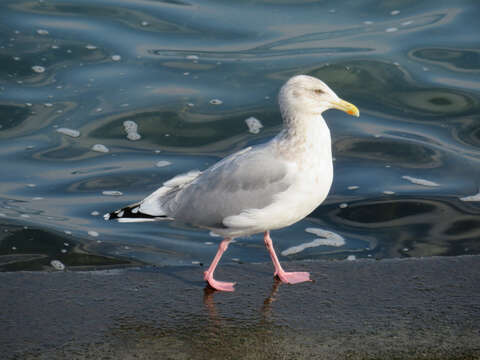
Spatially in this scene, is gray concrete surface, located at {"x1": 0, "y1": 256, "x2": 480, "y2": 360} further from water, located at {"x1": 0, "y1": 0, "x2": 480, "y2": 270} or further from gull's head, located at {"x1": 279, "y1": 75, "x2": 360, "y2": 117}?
water, located at {"x1": 0, "y1": 0, "x2": 480, "y2": 270}

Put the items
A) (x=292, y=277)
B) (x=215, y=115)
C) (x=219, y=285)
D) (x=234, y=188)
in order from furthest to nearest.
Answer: (x=215, y=115) → (x=234, y=188) → (x=292, y=277) → (x=219, y=285)

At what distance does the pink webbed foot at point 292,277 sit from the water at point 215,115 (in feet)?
5.90

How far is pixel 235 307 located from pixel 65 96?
6402 mm

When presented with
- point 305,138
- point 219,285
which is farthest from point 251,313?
point 305,138

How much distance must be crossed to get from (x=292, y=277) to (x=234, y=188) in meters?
0.67

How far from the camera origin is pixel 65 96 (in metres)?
10.2

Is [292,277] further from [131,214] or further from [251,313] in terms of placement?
[131,214]

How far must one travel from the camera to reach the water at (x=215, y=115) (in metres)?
7.10

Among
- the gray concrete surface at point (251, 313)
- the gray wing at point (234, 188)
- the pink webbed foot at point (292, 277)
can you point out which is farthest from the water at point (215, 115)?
the gray concrete surface at point (251, 313)

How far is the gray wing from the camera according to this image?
4.82 m

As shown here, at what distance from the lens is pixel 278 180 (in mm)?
4785

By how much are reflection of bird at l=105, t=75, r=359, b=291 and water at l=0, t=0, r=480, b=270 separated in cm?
172

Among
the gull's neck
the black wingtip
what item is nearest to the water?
the black wingtip

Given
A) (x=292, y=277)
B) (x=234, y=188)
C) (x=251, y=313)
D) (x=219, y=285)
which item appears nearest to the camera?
(x=251, y=313)
